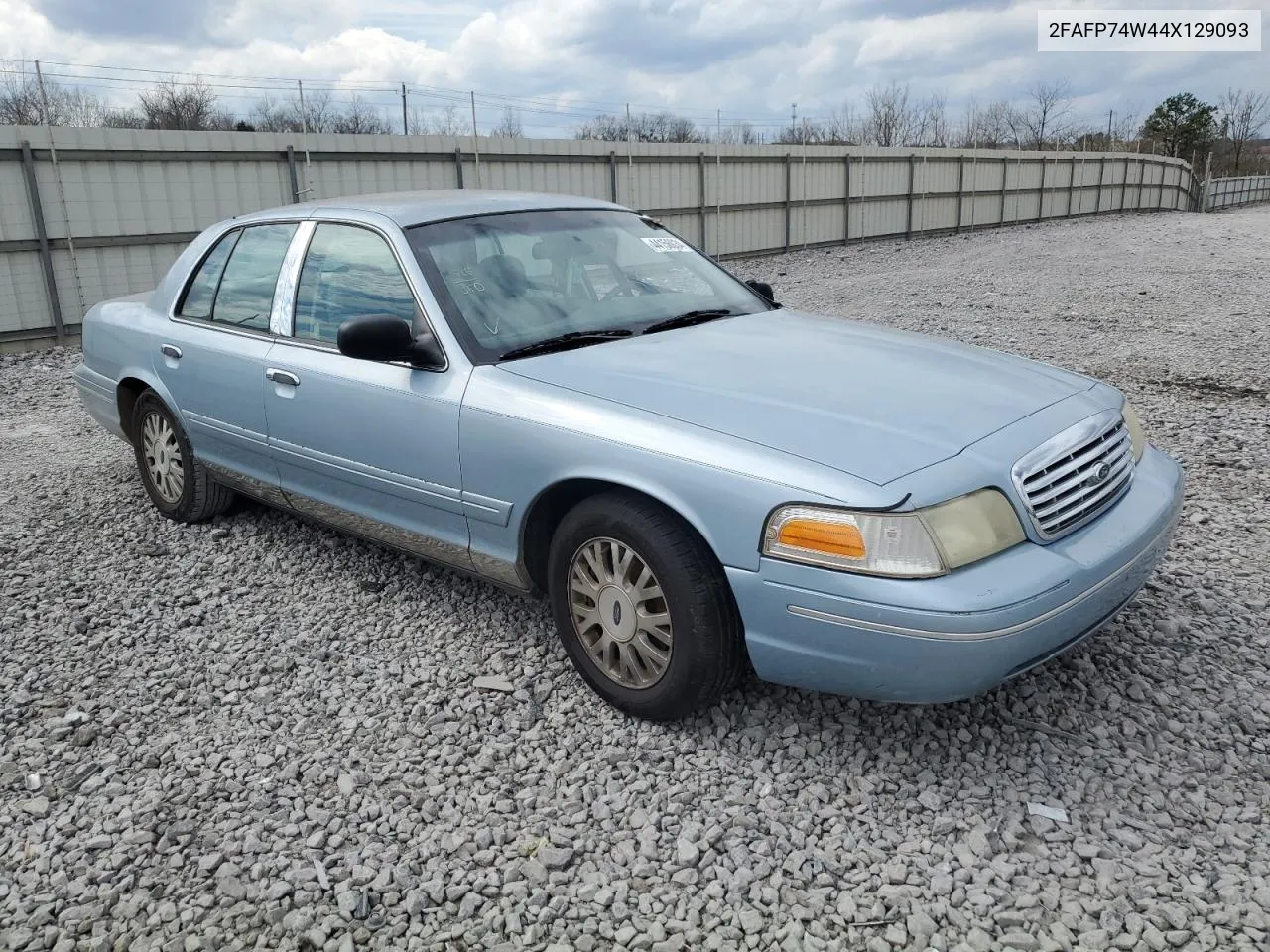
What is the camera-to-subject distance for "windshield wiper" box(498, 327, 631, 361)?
3.49 meters

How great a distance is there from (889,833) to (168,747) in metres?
2.24

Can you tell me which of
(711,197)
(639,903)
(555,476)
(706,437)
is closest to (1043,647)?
(706,437)

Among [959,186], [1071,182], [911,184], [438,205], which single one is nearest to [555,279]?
[438,205]

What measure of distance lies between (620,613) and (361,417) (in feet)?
4.32

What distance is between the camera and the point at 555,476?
124 inches

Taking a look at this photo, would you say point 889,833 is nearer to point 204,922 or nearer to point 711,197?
point 204,922

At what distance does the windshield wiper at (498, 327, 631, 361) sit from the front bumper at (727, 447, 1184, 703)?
1170mm

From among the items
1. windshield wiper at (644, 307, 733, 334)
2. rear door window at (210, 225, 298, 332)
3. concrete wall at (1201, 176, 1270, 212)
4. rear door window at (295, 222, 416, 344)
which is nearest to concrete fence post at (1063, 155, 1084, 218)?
concrete wall at (1201, 176, 1270, 212)

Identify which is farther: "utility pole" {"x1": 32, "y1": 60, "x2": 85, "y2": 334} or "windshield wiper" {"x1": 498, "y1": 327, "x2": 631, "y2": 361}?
"utility pole" {"x1": 32, "y1": 60, "x2": 85, "y2": 334}

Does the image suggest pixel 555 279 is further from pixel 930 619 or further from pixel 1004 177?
pixel 1004 177

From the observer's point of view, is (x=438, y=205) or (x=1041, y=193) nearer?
(x=438, y=205)

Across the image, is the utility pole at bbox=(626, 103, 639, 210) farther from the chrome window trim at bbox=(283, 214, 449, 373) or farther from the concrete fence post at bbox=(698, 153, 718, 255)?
the chrome window trim at bbox=(283, 214, 449, 373)

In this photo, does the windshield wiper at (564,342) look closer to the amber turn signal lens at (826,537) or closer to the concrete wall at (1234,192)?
the amber turn signal lens at (826,537)

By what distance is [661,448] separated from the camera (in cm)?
289
